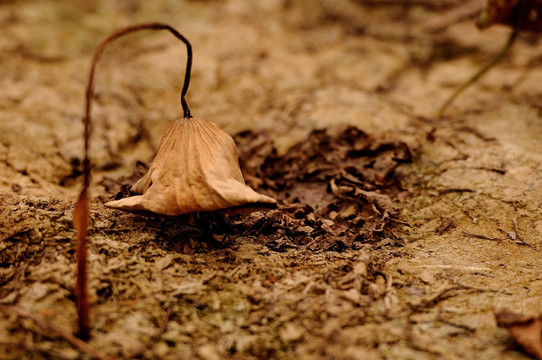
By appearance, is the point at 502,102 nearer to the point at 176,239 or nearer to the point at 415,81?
the point at 415,81

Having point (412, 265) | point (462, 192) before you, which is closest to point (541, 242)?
point (462, 192)

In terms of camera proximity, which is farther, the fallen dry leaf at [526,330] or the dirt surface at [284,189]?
the dirt surface at [284,189]

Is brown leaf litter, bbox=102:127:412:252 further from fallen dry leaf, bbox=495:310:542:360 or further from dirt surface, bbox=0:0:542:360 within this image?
fallen dry leaf, bbox=495:310:542:360

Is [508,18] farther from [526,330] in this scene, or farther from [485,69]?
[526,330]

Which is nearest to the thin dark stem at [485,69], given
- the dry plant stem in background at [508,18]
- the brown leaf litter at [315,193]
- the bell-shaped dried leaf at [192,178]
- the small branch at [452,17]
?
the dry plant stem in background at [508,18]

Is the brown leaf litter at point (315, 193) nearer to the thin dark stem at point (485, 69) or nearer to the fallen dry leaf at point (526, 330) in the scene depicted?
the fallen dry leaf at point (526, 330)

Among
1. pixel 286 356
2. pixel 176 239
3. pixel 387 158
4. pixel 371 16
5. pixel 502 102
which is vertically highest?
pixel 371 16

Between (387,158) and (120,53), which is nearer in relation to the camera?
(387,158)
